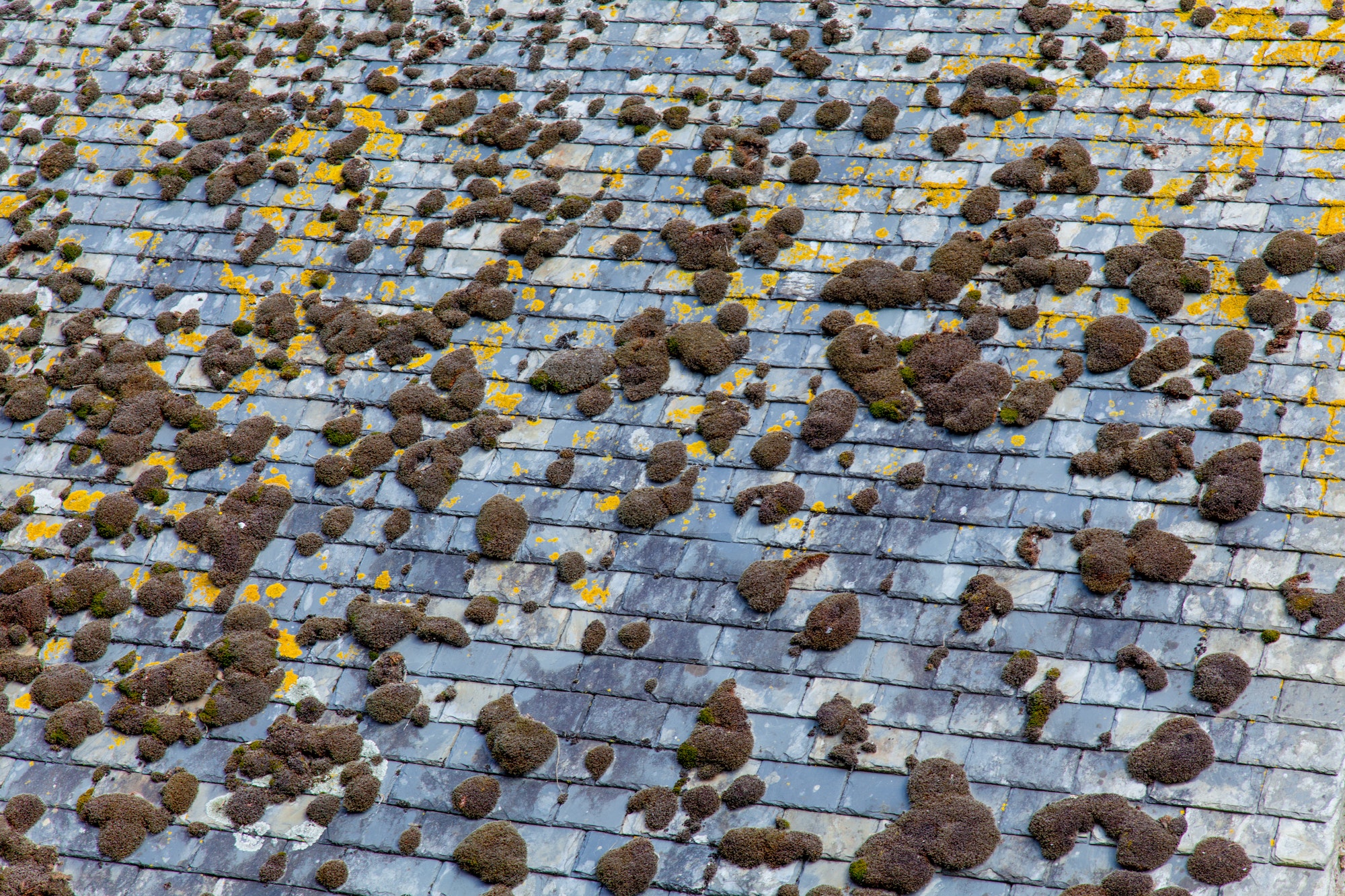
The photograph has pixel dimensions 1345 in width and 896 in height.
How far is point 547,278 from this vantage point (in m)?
9.97

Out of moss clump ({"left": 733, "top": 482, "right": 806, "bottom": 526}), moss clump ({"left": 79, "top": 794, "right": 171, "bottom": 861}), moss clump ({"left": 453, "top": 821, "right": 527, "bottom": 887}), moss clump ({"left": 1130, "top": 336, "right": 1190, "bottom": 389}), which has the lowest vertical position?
moss clump ({"left": 79, "top": 794, "right": 171, "bottom": 861})

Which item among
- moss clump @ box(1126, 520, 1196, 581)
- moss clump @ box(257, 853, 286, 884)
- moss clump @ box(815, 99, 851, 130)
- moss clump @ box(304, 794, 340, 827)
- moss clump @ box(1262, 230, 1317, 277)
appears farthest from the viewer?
moss clump @ box(815, 99, 851, 130)

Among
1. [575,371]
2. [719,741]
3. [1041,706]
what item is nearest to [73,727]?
[575,371]

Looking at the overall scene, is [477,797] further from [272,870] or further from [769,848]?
[769,848]

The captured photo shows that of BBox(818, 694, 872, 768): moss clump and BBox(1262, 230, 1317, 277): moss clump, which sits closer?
BBox(818, 694, 872, 768): moss clump

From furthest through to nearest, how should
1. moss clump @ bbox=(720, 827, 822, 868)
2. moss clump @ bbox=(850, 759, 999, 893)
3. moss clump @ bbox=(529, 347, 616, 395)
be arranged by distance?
moss clump @ bbox=(529, 347, 616, 395), moss clump @ bbox=(720, 827, 822, 868), moss clump @ bbox=(850, 759, 999, 893)

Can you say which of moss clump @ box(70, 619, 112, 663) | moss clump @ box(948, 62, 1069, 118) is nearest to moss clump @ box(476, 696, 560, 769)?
moss clump @ box(70, 619, 112, 663)

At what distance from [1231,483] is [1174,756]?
201 cm

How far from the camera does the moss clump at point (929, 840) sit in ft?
22.1

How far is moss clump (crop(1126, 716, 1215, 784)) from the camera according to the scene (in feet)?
22.3

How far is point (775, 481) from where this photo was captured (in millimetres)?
8500

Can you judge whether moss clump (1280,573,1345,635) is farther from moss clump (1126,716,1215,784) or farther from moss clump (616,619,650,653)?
moss clump (616,619,650,653)

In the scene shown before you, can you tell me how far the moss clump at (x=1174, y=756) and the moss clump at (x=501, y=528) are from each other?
461 cm

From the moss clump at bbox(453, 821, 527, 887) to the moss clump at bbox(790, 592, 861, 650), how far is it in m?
2.34
